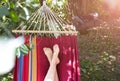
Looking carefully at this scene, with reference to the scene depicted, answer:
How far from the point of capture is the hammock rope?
2.34 m

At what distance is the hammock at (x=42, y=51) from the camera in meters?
2.50

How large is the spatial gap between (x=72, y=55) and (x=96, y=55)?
2.87 meters

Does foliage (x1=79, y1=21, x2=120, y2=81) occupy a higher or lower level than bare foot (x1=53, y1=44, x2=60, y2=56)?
lower

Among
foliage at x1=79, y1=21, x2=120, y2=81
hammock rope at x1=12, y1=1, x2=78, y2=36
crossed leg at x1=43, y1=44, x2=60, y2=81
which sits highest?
hammock rope at x1=12, y1=1, x2=78, y2=36

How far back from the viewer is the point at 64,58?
265cm

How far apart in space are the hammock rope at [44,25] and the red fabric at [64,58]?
0.41ft

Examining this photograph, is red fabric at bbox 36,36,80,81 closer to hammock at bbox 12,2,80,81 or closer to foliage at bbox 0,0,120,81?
hammock at bbox 12,2,80,81

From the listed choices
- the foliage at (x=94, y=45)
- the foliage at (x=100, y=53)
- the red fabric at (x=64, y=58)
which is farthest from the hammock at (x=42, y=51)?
the foliage at (x=100, y=53)

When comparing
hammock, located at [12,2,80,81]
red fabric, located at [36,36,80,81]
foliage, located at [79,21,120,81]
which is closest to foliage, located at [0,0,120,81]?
foliage, located at [79,21,120,81]

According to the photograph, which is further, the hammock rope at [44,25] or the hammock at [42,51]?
the hammock at [42,51]

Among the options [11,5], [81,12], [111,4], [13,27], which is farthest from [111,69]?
[111,4]

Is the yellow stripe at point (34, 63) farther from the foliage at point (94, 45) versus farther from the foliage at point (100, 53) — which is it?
the foliage at point (100, 53)

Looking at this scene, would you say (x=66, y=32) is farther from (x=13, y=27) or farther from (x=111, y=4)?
(x=111, y=4)

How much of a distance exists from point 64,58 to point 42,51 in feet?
0.66
